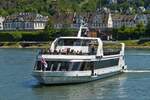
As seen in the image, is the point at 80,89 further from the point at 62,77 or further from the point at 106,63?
the point at 106,63

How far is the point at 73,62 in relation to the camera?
63094mm

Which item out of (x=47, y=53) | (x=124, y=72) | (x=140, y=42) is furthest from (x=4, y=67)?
(x=140, y=42)

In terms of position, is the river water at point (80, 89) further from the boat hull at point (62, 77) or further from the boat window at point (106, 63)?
the boat window at point (106, 63)

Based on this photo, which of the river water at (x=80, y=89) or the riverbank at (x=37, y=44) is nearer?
the river water at (x=80, y=89)

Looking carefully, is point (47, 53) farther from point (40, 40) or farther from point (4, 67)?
point (40, 40)

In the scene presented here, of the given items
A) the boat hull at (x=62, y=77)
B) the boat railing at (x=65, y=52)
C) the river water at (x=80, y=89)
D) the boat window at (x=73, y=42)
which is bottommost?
the river water at (x=80, y=89)

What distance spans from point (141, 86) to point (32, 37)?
133m

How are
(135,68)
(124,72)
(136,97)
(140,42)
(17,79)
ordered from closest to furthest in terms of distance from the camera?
(136,97) → (17,79) → (124,72) → (135,68) → (140,42)

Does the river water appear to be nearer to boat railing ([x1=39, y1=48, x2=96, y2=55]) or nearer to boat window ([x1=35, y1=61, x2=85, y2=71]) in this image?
boat window ([x1=35, y1=61, x2=85, y2=71])

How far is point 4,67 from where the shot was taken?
86.4 metres

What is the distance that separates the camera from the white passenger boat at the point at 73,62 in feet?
202

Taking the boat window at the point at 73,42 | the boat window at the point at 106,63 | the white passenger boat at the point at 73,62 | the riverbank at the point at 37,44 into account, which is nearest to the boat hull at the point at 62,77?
the white passenger boat at the point at 73,62

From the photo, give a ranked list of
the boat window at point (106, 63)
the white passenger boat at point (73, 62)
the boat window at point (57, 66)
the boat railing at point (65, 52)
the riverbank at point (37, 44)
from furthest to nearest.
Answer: the riverbank at point (37, 44)
the boat window at point (106, 63)
the boat railing at point (65, 52)
the boat window at point (57, 66)
the white passenger boat at point (73, 62)

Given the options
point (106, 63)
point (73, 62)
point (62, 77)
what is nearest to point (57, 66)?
point (62, 77)
